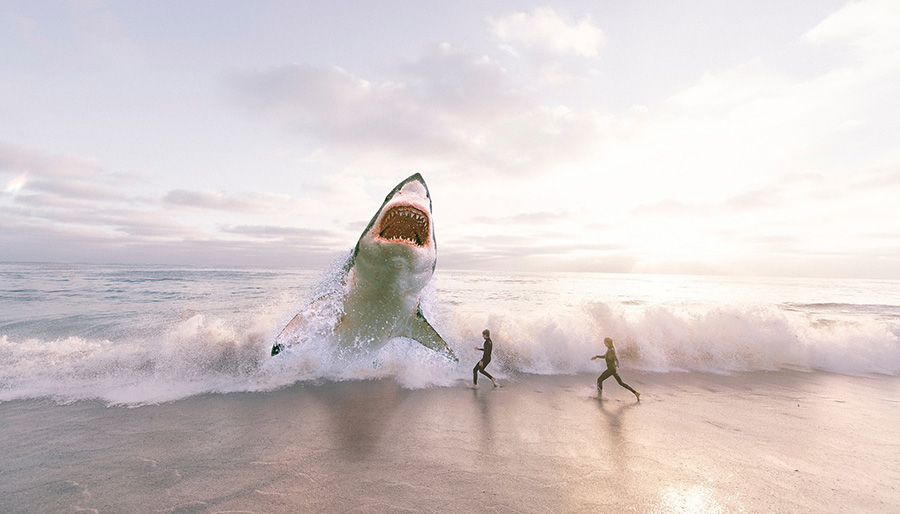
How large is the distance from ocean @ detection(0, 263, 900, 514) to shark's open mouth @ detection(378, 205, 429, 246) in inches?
116

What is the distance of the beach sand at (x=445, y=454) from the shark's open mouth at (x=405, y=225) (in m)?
3.34

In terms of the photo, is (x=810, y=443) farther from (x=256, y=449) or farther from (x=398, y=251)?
(x=256, y=449)

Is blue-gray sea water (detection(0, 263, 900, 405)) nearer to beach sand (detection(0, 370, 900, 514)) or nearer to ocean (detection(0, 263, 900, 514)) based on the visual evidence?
ocean (detection(0, 263, 900, 514))

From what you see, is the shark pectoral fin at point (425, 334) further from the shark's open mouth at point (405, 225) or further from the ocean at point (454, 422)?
the shark's open mouth at point (405, 225)

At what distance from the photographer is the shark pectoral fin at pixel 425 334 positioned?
8.67 m

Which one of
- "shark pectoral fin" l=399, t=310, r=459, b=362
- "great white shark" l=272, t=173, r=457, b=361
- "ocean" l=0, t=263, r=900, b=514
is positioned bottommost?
"ocean" l=0, t=263, r=900, b=514

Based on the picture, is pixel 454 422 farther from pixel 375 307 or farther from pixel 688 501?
pixel 688 501

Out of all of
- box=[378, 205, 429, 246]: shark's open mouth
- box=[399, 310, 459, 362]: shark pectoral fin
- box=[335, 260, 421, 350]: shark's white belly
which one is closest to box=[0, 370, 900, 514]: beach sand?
box=[399, 310, 459, 362]: shark pectoral fin

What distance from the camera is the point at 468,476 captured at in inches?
185

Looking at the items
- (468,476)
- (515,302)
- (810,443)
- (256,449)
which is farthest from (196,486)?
(515,302)

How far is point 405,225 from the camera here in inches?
237

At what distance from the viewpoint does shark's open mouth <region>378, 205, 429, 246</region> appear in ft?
18.9

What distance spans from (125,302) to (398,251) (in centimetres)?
2585

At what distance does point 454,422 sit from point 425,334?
8.99 feet
